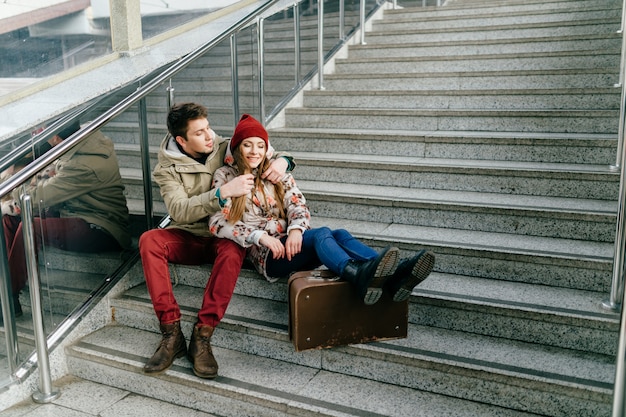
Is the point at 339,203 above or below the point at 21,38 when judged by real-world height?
below

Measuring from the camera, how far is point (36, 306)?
259 centimetres

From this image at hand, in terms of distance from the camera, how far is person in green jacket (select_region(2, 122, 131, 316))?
2.58 metres

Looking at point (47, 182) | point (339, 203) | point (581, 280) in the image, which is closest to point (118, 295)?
point (47, 182)

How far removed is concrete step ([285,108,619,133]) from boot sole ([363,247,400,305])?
6.49ft

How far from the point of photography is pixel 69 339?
293 cm

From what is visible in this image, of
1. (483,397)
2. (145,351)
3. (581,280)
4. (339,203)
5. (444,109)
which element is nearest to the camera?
(483,397)

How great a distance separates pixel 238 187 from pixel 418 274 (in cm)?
92

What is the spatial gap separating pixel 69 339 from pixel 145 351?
17.1 inches

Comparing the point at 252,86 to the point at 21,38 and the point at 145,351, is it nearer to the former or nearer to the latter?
the point at 145,351

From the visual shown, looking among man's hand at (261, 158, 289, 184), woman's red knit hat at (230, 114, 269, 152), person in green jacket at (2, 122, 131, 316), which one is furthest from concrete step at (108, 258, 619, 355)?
woman's red knit hat at (230, 114, 269, 152)

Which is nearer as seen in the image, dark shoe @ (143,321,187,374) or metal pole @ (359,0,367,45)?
dark shoe @ (143,321,187,374)

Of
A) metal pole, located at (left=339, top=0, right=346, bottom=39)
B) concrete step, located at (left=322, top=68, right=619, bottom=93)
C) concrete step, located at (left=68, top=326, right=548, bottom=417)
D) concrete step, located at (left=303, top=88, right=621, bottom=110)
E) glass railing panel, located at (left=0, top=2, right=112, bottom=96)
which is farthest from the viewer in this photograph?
glass railing panel, located at (left=0, top=2, right=112, bottom=96)

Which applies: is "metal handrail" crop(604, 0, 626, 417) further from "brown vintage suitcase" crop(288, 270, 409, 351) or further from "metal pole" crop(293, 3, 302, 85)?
"metal pole" crop(293, 3, 302, 85)

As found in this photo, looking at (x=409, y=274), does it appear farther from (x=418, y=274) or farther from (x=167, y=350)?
(x=167, y=350)
